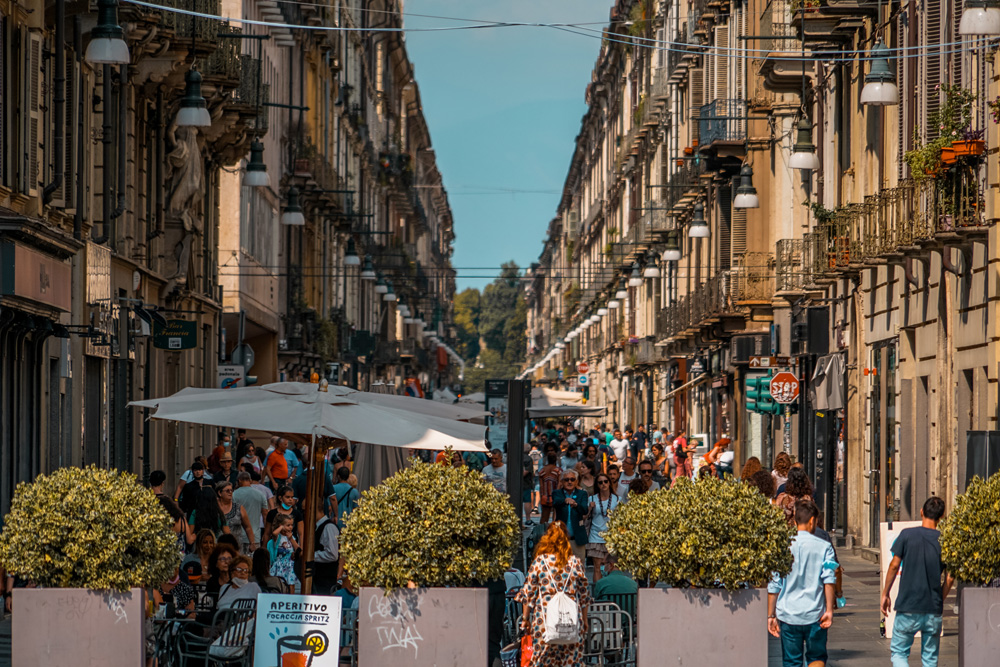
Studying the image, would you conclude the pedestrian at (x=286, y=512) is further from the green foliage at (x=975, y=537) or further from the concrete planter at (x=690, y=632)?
the green foliage at (x=975, y=537)

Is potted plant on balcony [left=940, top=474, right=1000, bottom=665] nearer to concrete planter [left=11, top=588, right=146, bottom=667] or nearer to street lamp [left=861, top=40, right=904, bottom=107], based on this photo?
concrete planter [left=11, top=588, right=146, bottom=667]

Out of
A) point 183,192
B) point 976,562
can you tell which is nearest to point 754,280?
point 183,192

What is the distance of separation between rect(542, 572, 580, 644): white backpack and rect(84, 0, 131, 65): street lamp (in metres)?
9.56

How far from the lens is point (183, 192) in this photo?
3033cm

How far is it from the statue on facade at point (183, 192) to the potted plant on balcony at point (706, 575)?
791 inches

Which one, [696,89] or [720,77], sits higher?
[696,89]

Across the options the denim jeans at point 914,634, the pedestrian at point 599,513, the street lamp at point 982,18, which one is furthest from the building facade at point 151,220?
the denim jeans at point 914,634

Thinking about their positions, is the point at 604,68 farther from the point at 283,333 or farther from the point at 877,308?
the point at 877,308

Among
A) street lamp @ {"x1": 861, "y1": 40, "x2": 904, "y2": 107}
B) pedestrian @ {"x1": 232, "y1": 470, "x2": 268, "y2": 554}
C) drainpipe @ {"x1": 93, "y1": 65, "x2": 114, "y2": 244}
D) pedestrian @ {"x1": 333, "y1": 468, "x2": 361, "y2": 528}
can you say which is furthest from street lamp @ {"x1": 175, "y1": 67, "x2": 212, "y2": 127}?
street lamp @ {"x1": 861, "y1": 40, "x2": 904, "y2": 107}

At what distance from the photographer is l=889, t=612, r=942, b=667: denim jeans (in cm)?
1178

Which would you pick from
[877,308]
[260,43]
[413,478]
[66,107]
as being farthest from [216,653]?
[260,43]

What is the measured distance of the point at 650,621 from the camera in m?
10.7

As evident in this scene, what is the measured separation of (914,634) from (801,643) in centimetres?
76

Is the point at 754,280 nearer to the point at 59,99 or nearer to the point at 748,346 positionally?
the point at 748,346
